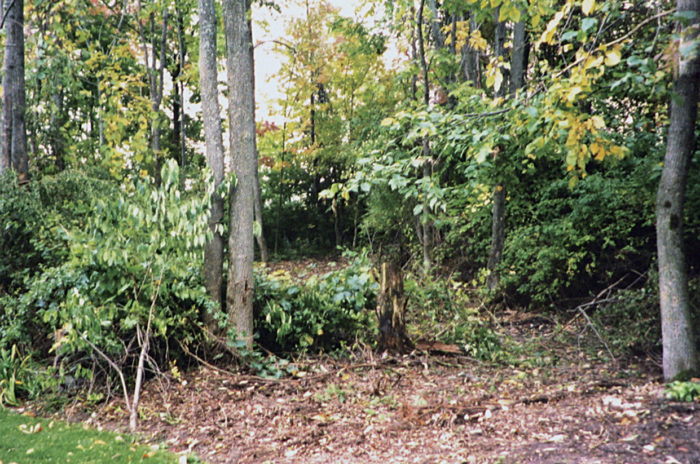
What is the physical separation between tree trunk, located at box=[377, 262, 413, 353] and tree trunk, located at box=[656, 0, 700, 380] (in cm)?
255

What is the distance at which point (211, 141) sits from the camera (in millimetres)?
5305

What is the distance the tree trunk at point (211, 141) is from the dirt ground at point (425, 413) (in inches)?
35.0

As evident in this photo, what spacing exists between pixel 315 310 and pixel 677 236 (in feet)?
11.6

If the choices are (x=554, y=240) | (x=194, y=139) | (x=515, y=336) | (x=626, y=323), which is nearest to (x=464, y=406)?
(x=626, y=323)

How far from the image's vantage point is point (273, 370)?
515cm

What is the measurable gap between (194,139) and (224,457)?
15007mm

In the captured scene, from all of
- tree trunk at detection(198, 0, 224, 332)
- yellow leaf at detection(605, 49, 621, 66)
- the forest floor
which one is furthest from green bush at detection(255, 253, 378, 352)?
yellow leaf at detection(605, 49, 621, 66)

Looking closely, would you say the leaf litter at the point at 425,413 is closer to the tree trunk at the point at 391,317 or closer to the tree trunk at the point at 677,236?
the tree trunk at the point at 391,317

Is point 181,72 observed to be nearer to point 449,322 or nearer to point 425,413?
point 449,322

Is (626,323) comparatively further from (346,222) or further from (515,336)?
(346,222)

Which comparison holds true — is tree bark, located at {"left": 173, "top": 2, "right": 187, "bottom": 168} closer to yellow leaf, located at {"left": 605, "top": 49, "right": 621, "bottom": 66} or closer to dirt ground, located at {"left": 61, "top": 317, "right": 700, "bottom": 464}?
dirt ground, located at {"left": 61, "top": 317, "right": 700, "bottom": 464}

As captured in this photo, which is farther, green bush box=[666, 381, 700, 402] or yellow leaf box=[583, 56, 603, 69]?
green bush box=[666, 381, 700, 402]

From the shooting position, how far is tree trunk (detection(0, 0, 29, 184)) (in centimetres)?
677

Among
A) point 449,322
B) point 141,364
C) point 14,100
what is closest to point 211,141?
point 141,364
